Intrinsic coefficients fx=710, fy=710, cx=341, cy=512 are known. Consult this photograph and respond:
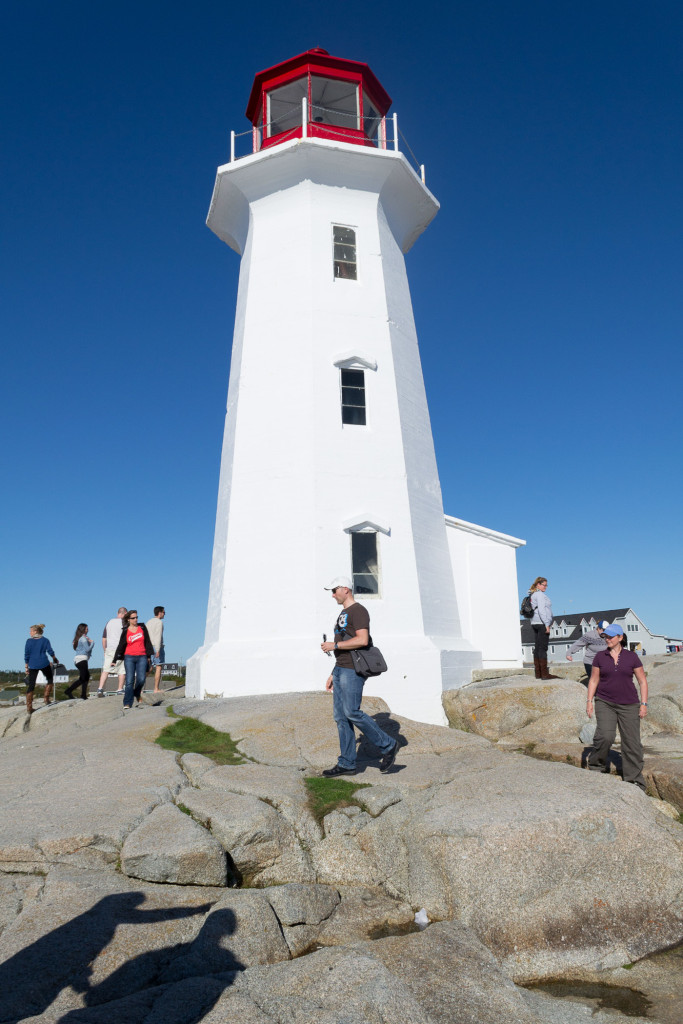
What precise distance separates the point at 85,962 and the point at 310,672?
864 centimetres

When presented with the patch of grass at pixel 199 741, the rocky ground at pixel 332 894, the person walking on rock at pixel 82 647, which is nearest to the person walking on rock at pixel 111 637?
the person walking on rock at pixel 82 647

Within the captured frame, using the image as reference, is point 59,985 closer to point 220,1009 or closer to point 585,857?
point 220,1009

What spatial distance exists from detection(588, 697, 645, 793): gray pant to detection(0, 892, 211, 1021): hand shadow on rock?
5812 mm

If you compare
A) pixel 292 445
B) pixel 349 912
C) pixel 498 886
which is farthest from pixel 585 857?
pixel 292 445

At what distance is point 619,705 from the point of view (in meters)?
9.31

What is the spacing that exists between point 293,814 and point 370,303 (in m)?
11.9

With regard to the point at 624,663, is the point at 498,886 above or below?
below

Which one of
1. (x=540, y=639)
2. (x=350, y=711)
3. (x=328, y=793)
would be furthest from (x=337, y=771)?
(x=540, y=639)

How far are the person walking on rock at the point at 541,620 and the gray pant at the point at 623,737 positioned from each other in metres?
4.85

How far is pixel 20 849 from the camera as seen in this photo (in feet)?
21.8

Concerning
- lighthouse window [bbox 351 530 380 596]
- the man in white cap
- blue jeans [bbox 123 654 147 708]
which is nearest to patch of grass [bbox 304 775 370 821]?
the man in white cap

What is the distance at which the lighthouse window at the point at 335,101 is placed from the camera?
18.1 metres

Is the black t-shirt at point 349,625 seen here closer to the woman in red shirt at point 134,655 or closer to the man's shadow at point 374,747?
the man's shadow at point 374,747

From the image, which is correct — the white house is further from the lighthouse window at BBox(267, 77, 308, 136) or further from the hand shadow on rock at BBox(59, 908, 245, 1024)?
the hand shadow on rock at BBox(59, 908, 245, 1024)
